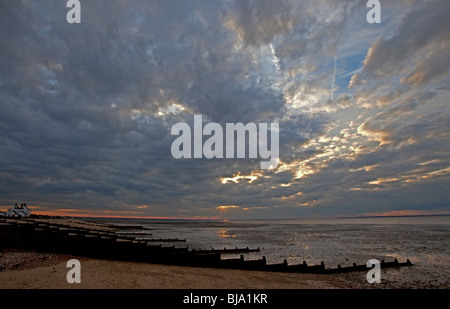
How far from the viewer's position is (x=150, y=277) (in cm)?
1320

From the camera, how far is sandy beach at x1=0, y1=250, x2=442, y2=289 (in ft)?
37.8

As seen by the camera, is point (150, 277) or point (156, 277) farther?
point (156, 277)

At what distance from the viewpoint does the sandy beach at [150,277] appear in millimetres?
11523

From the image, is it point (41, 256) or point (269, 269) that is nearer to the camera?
point (41, 256)
